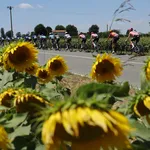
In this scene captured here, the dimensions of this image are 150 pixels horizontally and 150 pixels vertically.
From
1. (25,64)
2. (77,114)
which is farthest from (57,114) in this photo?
(25,64)

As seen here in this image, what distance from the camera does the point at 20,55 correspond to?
2.25 m

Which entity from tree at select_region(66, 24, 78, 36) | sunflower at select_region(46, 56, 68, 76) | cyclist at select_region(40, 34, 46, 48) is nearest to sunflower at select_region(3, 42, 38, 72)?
sunflower at select_region(46, 56, 68, 76)

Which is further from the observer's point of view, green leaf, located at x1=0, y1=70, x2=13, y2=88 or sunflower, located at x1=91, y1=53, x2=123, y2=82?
green leaf, located at x1=0, y1=70, x2=13, y2=88

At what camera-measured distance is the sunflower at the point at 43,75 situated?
274cm

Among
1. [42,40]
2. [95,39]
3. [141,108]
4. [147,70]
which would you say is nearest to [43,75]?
[147,70]

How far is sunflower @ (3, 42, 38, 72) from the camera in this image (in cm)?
222

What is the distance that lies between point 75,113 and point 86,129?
5 cm

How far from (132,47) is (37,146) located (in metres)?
14.8

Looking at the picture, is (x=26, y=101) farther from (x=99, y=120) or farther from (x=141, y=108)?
(x=99, y=120)

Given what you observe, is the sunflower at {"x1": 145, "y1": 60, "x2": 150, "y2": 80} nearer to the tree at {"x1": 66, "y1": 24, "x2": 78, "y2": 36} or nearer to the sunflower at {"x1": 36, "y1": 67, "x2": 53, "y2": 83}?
the sunflower at {"x1": 36, "y1": 67, "x2": 53, "y2": 83}

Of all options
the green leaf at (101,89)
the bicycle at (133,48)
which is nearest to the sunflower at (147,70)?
the green leaf at (101,89)

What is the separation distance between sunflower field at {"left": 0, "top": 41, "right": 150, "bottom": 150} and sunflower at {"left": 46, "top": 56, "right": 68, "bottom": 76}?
13.6 inches

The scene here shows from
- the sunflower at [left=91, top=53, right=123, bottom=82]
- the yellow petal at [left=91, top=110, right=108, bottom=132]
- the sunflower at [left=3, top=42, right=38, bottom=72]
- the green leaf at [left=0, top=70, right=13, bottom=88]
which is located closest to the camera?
the yellow petal at [left=91, top=110, right=108, bottom=132]

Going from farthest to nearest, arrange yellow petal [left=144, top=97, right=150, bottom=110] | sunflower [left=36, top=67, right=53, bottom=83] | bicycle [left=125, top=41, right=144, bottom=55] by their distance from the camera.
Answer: bicycle [left=125, top=41, right=144, bottom=55] < sunflower [left=36, top=67, right=53, bottom=83] < yellow petal [left=144, top=97, right=150, bottom=110]
